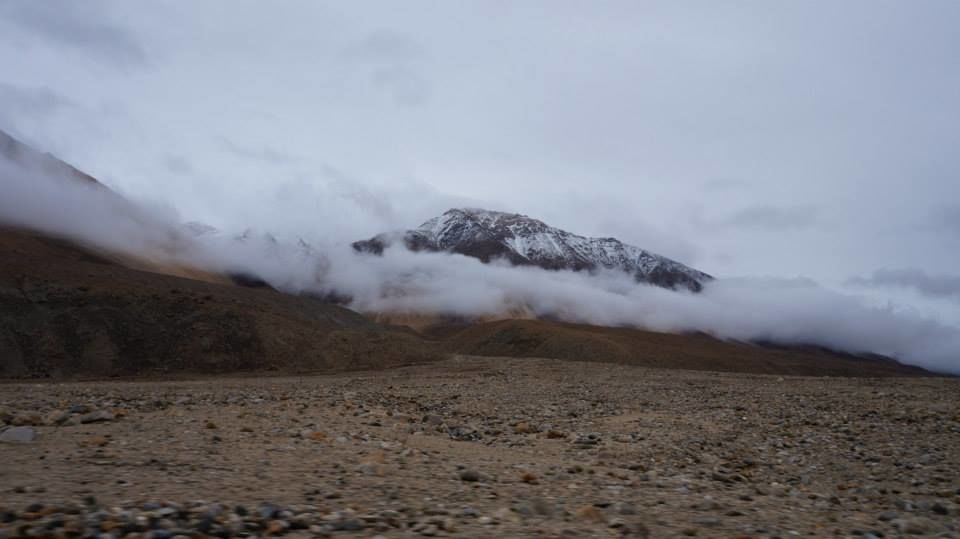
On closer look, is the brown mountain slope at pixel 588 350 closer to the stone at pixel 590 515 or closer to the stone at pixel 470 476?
the stone at pixel 470 476

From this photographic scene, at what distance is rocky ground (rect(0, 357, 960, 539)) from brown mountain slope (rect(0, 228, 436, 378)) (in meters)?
35.9

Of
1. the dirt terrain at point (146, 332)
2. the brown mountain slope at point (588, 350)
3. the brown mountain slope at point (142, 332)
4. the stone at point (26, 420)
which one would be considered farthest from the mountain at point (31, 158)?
the stone at point (26, 420)

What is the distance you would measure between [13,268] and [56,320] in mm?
10610

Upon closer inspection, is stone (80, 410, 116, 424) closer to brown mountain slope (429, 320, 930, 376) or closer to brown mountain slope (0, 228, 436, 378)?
brown mountain slope (0, 228, 436, 378)

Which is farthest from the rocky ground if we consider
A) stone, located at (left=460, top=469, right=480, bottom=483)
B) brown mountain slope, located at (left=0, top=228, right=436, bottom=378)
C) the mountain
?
the mountain

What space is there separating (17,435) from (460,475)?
687 cm

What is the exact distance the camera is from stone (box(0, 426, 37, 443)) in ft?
31.8

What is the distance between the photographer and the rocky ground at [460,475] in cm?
611

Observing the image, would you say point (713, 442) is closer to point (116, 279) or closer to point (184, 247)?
point (116, 279)

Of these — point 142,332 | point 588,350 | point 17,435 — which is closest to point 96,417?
point 17,435

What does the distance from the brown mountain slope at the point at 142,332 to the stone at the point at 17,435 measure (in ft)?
122

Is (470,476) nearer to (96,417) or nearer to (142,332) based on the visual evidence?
(96,417)

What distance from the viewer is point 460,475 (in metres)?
8.86

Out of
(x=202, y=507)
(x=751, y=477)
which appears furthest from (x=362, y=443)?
(x=751, y=477)
